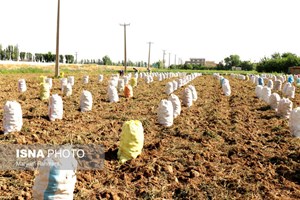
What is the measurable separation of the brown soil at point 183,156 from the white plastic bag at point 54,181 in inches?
30.6

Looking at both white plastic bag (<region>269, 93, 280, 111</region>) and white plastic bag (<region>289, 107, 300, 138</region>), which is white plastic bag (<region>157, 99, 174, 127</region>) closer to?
white plastic bag (<region>289, 107, 300, 138</region>)

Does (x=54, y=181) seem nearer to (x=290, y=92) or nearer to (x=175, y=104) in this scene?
(x=175, y=104)

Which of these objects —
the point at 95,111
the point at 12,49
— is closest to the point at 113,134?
the point at 95,111

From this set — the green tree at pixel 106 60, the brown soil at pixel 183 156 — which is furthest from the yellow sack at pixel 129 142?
the green tree at pixel 106 60

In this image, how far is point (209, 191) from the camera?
4680mm

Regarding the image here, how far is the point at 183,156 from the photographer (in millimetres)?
6184

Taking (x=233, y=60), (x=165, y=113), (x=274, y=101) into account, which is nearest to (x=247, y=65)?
(x=233, y=60)

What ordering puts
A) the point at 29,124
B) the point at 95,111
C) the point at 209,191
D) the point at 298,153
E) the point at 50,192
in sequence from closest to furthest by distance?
the point at 50,192
the point at 209,191
the point at 298,153
the point at 29,124
the point at 95,111

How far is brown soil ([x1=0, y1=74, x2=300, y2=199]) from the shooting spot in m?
4.70

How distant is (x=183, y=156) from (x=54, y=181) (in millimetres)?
3108

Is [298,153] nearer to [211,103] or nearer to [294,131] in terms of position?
[294,131]

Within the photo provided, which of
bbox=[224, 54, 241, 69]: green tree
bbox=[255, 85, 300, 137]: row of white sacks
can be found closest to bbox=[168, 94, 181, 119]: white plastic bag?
bbox=[255, 85, 300, 137]: row of white sacks

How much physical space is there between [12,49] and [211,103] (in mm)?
91856

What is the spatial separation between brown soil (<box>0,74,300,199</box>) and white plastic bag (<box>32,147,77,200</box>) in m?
0.78
